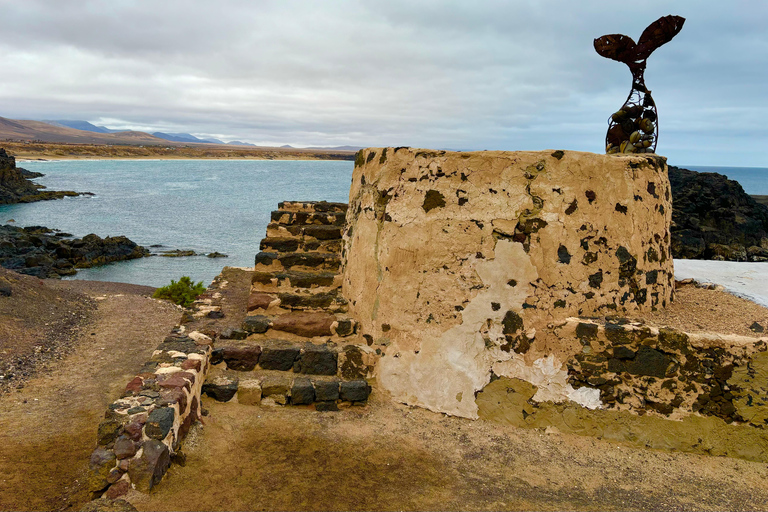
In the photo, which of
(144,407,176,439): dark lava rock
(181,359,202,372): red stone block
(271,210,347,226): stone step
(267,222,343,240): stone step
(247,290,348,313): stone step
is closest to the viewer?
(144,407,176,439): dark lava rock

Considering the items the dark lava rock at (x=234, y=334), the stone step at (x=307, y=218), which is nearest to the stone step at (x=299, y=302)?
the dark lava rock at (x=234, y=334)

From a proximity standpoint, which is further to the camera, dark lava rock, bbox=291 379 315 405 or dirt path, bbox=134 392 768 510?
dark lava rock, bbox=291 379 315 405

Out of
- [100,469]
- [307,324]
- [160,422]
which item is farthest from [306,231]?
[100,469]

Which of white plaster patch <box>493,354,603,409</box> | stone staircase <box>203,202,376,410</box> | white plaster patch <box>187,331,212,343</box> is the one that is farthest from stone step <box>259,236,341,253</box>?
white plaster patch <box>493,354,603,409</box>

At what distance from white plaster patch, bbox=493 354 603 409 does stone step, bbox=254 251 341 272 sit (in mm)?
2759

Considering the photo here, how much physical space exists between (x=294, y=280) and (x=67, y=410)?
2.82 metres

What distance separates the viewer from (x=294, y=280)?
6.44 m

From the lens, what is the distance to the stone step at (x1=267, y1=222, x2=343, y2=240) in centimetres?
734

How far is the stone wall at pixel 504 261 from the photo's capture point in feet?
15.9

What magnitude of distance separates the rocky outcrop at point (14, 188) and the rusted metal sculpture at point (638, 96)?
4534cm

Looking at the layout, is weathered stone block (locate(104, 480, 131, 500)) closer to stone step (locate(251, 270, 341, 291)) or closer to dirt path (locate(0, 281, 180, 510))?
dirt path (locate(0, 281, 180, 510))

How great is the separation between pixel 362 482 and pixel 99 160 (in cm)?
12352

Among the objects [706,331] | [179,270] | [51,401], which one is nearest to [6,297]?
[51,401]

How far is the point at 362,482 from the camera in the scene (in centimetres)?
402
